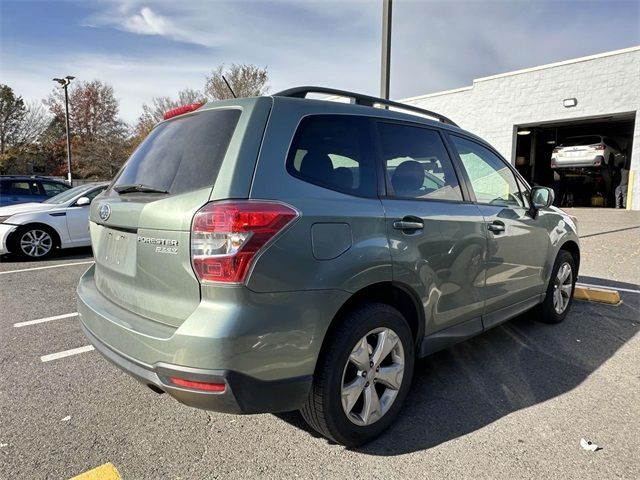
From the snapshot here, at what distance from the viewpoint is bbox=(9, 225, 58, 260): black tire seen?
8.01 meters

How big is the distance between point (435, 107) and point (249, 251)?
2096 centimetres

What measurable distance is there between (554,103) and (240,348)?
18.9m

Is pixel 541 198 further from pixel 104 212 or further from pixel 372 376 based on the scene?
pixel 104 212

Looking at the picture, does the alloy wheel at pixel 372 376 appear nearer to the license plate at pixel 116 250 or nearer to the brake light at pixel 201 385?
the brake light at pixel 201 385

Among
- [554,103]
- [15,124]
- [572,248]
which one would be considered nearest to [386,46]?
[572,248]

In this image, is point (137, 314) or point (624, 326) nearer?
point (137, 314)

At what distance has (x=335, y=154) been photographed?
7.95ft

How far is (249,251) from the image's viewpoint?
75.6 inches

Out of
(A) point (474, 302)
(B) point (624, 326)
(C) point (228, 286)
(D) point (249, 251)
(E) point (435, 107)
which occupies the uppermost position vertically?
(E) point (435, 107)

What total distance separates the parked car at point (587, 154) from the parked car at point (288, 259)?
16.4 meters

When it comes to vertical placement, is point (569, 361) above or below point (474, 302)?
below

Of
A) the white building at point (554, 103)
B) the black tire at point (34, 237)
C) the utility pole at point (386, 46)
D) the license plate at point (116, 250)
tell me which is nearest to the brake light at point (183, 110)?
the license plate at point (116, 250)

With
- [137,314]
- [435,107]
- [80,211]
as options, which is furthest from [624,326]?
[435,107]

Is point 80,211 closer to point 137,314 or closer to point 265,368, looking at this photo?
point 137,314
